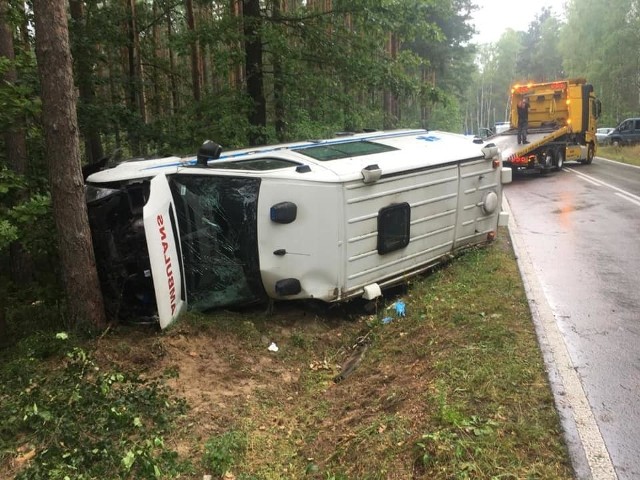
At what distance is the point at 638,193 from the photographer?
1373 cm

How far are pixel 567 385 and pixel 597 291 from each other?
280cm

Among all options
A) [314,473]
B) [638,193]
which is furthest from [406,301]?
[638,193]

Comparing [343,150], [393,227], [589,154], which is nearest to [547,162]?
[589,154]

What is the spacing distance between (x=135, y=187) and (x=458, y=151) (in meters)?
4.52

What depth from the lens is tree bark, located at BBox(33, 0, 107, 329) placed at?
4.54m

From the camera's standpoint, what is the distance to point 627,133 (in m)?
31.4

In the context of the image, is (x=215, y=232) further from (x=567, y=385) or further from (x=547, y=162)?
(x=547, y=162)

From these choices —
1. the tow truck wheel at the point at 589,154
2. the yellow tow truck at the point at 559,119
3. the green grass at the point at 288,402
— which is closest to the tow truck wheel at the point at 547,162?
the yellow tow truck at the point at 559,119

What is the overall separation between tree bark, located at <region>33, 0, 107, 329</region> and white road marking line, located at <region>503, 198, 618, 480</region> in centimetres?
428

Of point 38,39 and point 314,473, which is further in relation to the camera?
point 38,39

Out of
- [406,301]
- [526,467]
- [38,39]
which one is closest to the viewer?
[526,467]

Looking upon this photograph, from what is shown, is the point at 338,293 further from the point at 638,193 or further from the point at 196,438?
the point at 638,193

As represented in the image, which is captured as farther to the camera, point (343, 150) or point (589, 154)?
point (589, 154)

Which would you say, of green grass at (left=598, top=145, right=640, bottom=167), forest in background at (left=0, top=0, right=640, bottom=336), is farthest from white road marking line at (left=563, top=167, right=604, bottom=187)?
forest in background at (left=0, top=0, right=640, bottom=336)
